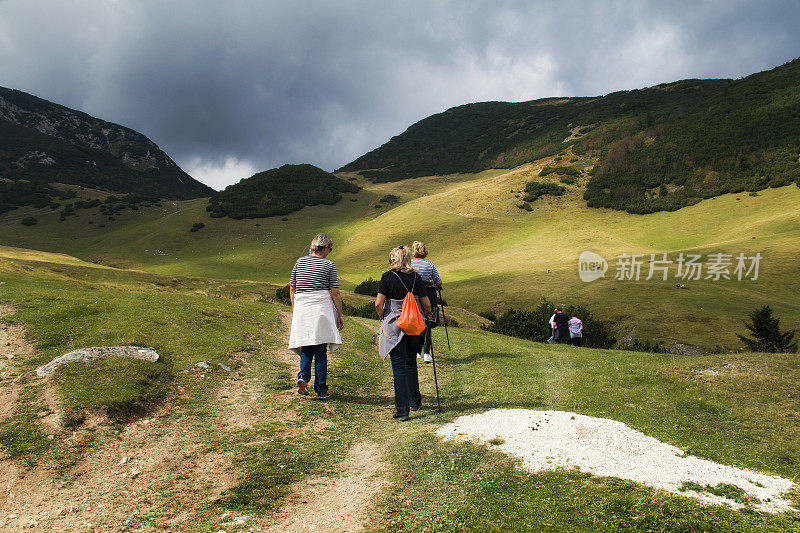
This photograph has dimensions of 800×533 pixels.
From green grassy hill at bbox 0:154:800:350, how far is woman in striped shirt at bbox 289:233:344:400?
21.7 m

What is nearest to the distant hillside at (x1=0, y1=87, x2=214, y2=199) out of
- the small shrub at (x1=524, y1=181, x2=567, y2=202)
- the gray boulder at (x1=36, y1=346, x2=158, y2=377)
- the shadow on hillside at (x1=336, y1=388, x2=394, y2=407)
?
the small shrub at (x1=524, y1=181, x2=567, y2=202)

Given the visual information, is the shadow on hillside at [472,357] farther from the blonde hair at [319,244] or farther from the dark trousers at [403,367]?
the blonde hair at [319,244]

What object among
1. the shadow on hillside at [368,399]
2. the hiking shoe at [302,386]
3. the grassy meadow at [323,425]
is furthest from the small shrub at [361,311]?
the hiking shoe at [302,386]

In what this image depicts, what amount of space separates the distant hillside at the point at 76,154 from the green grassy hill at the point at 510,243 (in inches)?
2040

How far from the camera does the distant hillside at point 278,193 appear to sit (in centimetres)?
8556

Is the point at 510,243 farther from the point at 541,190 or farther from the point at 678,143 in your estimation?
the point at 678,143

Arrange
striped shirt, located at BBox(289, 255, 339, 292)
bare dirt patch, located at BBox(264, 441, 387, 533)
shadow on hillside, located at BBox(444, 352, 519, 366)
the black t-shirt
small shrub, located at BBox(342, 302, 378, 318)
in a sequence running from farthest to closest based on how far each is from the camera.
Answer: small shrub, located at BBox(342, 302, 378, 318) → shadow on hillside, located at BBox(444, 352, 519, 366) → striped shirt, located at BBox(289, 255, 339, 292) → the black t-shirt → bare dirt patch, located at BBox(264, 441, 387, 533)

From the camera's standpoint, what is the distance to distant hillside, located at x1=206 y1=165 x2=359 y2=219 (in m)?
85.6

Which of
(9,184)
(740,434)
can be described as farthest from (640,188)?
(9,184)

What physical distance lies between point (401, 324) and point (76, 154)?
179 m

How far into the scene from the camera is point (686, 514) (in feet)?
12.4

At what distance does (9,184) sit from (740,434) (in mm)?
133566

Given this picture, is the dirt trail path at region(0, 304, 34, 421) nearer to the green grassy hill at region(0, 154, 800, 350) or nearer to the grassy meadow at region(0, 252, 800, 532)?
the grassy meadow at region(0, 252, 800, 532)

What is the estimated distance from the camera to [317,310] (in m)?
8.10
